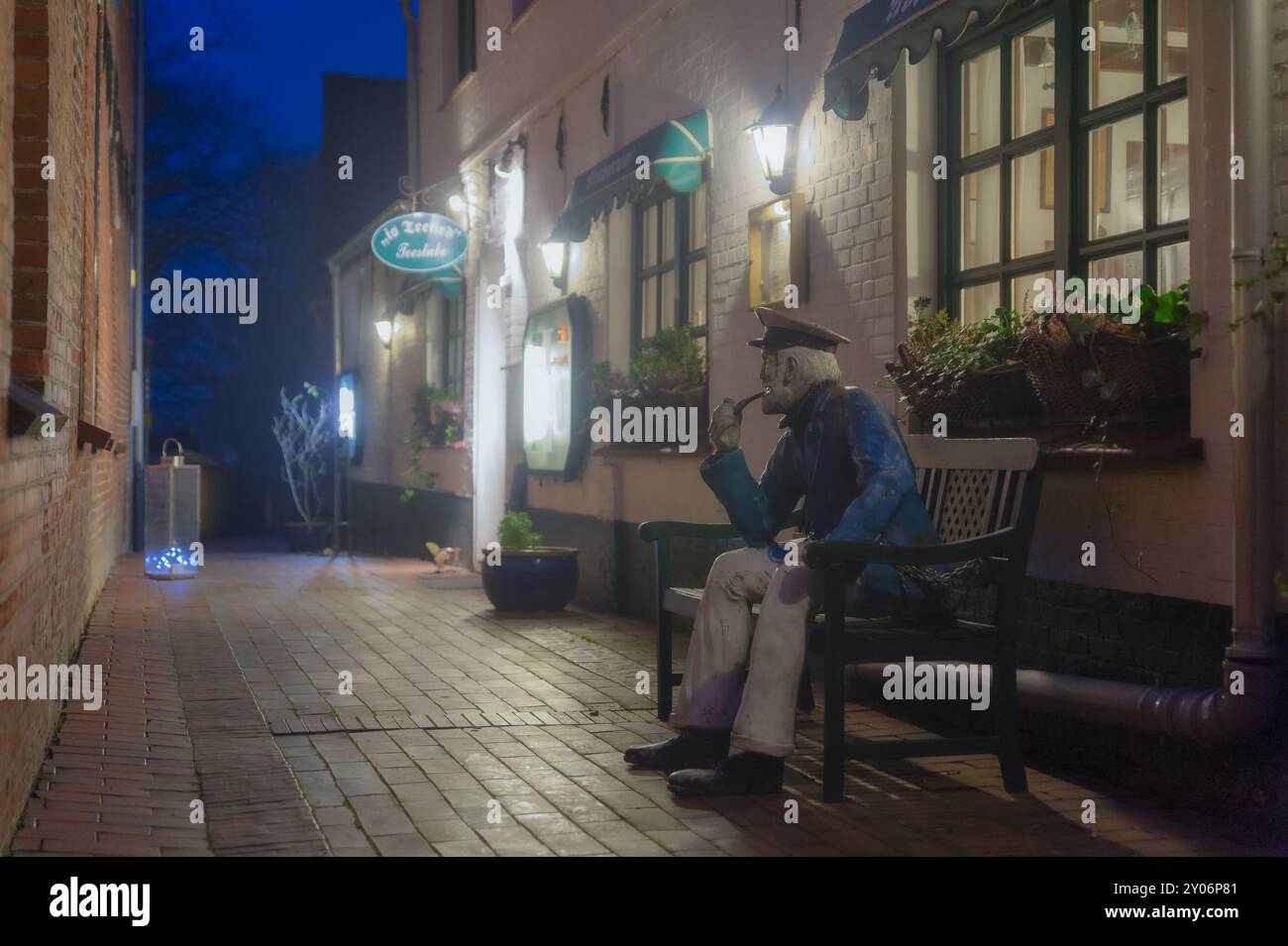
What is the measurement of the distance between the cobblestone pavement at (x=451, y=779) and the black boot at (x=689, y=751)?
75 mm

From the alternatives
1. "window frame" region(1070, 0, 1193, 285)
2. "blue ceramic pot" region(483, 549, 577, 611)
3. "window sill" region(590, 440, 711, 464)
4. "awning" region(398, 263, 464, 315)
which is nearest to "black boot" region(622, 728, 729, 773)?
"window frame" region(1070, 0, 1193, 285)

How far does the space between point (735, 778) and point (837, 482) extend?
3.37 ft

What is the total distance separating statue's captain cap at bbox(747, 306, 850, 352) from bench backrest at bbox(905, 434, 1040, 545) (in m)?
0.62

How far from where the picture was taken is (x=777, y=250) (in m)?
7.82

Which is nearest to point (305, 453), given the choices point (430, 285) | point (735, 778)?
point (430, 285)

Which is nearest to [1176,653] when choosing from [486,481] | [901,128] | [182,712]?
[901,128]

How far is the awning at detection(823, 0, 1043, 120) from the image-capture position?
16.8ft

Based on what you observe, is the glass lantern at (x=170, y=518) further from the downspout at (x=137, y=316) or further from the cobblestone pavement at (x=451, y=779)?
the cobblestone pavement at (x=451, y=779)

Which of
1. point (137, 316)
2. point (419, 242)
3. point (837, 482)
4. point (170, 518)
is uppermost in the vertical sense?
point (419, 242)

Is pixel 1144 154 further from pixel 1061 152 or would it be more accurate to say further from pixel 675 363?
pixel 675 363

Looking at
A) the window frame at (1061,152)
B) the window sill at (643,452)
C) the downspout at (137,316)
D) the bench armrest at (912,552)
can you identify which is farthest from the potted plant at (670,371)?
the downspout at (137,316)

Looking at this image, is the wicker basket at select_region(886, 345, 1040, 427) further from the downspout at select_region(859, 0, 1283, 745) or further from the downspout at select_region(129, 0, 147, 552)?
the downspout at select_region(129, 0, 147, 552)
